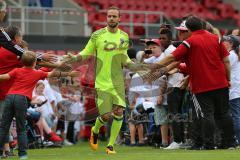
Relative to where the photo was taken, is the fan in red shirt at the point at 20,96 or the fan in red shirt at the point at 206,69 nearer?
the fan in red shirt at the point at 20,96

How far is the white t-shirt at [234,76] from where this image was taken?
15.2 m

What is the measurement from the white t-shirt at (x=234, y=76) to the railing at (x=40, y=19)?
528 inches

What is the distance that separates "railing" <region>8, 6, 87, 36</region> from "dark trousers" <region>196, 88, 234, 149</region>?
14589mm

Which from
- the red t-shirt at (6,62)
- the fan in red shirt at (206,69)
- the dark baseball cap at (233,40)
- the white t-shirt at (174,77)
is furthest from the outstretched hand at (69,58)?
the dark baseball cap at (233,40)

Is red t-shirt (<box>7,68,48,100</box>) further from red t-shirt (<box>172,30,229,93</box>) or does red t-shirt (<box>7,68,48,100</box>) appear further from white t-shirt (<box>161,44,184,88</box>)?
white t-shirt (<box>161,44,184,88</box>)

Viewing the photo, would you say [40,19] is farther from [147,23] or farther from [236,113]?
[236,113]

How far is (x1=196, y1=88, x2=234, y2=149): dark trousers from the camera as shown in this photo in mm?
13644

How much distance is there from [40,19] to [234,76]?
14121 millimetres

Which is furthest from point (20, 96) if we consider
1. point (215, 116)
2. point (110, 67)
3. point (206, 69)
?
point (215, 116)

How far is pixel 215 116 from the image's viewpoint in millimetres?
14164

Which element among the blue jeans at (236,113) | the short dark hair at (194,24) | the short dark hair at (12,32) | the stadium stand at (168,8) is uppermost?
the stadium stand at (168,8)

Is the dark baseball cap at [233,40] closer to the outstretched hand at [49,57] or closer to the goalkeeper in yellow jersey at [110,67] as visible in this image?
the goalkeeper in yellow jersey at [110,67]

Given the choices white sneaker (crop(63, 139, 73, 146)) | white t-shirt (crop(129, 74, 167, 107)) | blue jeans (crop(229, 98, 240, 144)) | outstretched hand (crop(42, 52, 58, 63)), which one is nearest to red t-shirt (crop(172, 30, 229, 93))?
blue jeans (crop(229, 98, 240, 144))

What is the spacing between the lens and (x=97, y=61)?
14.0 metres
